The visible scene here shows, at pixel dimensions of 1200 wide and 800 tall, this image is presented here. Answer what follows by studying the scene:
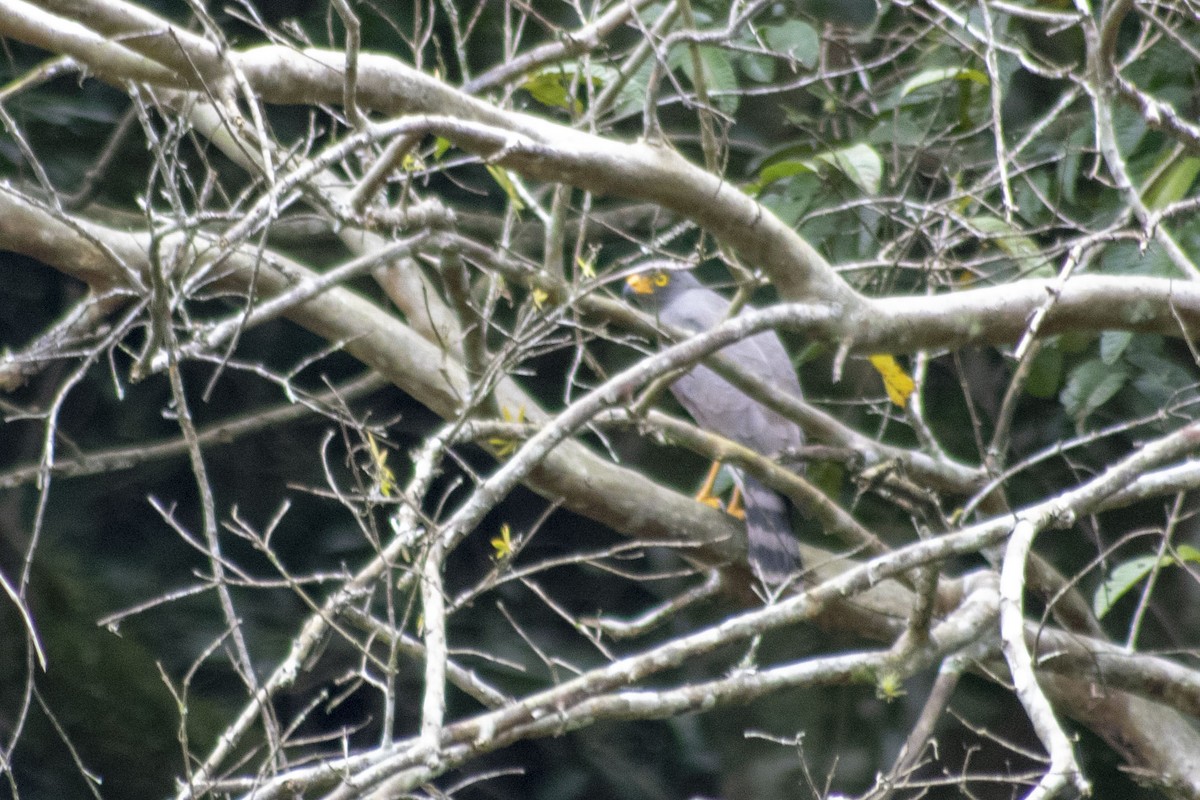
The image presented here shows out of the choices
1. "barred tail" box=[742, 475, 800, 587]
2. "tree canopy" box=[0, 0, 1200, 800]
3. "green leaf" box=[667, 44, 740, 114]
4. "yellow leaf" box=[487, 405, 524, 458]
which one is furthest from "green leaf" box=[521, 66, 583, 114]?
"barred tail" box=[742, 475, 800, 587]

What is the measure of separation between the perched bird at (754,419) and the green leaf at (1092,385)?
846 mm

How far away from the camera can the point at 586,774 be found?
16.3 feet

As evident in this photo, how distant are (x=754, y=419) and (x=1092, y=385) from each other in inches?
45.2

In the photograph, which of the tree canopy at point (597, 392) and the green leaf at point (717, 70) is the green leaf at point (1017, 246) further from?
the green leaf at point (717, 70)

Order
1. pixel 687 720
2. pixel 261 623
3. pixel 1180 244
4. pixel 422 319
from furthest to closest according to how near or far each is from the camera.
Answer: pixel 687 720 < pixel 261 623 < pixel 422 319 < pixel 1180 244

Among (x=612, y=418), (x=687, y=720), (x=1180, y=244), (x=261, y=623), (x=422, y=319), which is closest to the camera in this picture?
(x=612, y=418)

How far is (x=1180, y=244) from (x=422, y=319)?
7.26 ft

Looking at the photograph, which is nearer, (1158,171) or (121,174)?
(1158,171)

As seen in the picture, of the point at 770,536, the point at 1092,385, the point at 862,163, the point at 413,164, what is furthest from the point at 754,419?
the point at 413,164

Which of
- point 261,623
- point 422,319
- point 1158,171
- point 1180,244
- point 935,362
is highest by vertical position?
point 1158,171

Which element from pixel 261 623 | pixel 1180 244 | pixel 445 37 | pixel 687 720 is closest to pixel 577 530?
pixel 687 720

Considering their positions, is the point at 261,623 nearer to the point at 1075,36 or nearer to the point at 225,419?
the point at 225,419

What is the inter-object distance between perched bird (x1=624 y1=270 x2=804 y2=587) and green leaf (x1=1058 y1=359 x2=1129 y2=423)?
85 cm

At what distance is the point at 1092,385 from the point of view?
3615 mm
